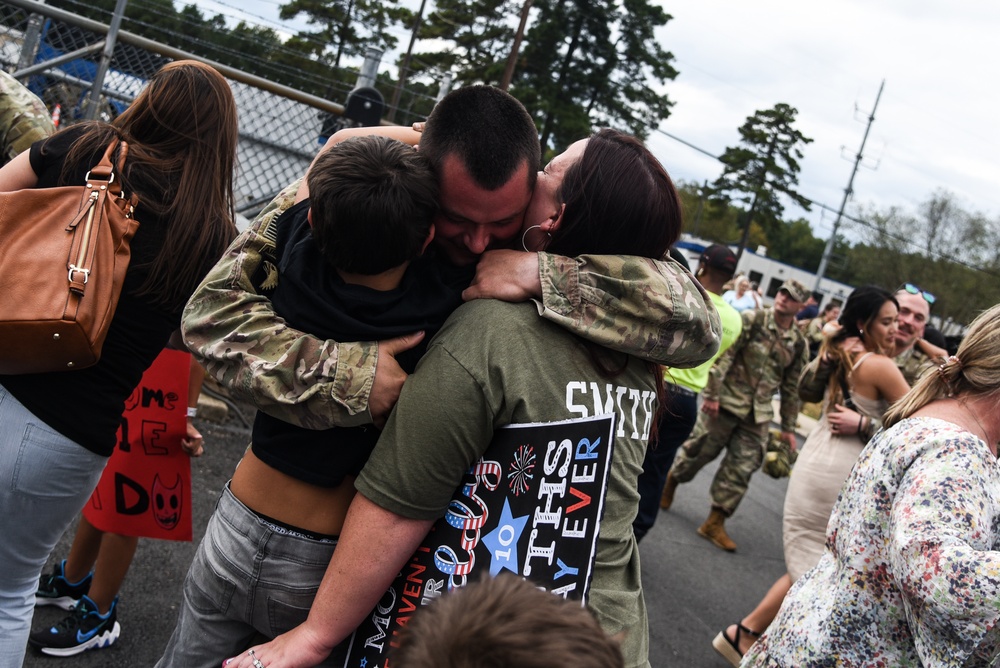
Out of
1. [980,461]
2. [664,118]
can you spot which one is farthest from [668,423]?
[664,118]

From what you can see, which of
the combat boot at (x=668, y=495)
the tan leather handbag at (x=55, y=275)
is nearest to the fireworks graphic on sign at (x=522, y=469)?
the tan leather handbag at (x=55, y=275)

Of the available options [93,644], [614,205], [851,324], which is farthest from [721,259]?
[93,644]

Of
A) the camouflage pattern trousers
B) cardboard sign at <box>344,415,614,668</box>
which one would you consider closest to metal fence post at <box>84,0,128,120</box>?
cardboard sign at <box>344,415,614,668</box>

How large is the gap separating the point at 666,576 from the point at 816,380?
→ 173 centimetres

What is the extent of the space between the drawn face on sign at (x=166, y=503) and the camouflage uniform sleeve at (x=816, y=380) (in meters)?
3.91

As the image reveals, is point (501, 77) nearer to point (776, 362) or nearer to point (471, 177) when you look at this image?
point (776, 362)

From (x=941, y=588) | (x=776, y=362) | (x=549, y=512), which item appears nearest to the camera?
(x=549, y=512)

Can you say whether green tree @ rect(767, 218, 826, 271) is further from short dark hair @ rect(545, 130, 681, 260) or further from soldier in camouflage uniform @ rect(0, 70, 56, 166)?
short dark hair @ rect(545, 130, 681, 260)

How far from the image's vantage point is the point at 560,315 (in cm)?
149

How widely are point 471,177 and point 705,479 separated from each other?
758cm

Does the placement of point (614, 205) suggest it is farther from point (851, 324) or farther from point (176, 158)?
point (851, 324)

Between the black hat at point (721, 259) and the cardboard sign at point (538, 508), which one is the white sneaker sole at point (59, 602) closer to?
the cardboard sign at point (538, 508)

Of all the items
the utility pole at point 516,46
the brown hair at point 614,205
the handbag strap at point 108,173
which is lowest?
the handbag strap at point 108,173

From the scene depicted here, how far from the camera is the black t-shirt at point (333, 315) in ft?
4.97
